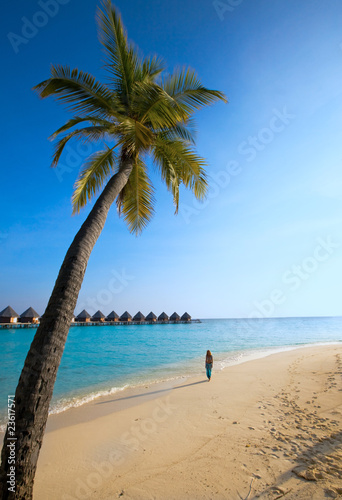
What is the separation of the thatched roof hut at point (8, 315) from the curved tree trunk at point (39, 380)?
60.0 m

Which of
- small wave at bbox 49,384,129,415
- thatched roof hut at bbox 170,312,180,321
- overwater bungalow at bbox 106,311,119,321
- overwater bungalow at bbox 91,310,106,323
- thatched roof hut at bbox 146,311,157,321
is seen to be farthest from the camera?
thatched roof hut at bbox 170,312,180,321

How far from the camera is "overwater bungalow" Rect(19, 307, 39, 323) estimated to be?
55225 mm

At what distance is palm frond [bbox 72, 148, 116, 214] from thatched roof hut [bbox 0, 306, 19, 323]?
57069mm

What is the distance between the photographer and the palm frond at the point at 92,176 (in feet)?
21.2

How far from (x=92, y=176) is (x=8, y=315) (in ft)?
189

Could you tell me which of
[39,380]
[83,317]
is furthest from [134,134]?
[83,317]

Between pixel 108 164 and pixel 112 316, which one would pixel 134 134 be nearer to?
pixel 108 164

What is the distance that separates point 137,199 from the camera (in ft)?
22.6

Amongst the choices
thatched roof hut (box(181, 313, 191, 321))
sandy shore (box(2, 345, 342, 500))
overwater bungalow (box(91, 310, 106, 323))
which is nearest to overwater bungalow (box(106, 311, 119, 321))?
overwater bungalow (box(91, 310, 106, 323))

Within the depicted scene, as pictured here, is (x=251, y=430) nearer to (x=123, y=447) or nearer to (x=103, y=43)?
(x=123, y=447)

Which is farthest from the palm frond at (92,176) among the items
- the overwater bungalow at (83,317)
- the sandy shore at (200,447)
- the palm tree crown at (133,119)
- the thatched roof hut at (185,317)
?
the thatched roof hut at (185,317)

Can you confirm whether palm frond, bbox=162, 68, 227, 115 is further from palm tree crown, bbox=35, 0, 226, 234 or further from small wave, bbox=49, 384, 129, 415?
small wave, bbox=49, 384, 129, 415

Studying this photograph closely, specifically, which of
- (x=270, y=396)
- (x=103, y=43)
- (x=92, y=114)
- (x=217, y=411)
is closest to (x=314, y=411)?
(x=270, y=396)

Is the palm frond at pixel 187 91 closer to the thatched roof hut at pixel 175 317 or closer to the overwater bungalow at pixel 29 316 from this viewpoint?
the overwater bungalow at pixel 29 316
